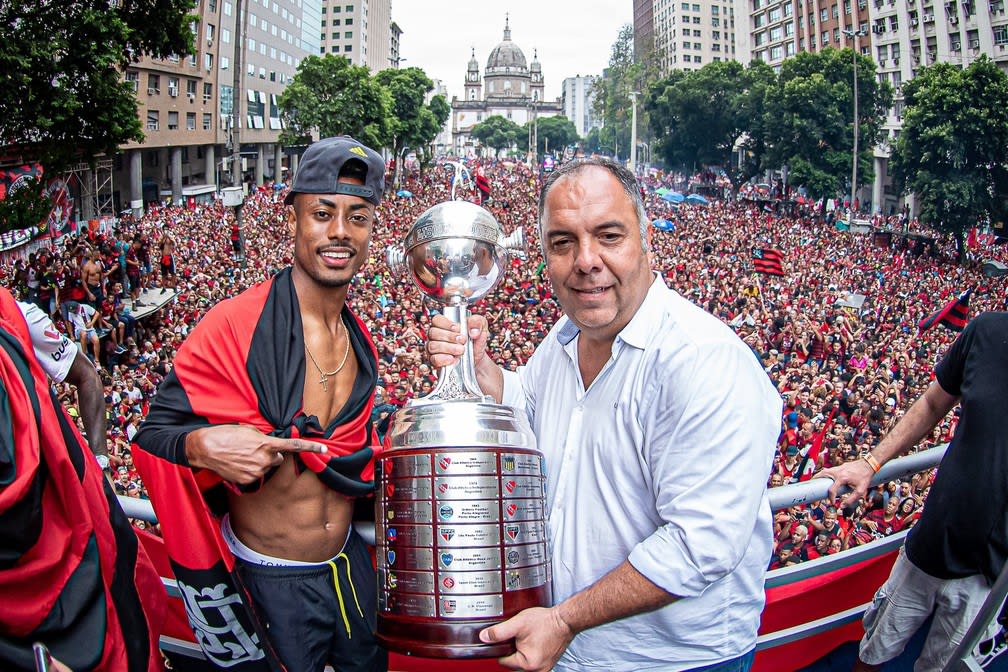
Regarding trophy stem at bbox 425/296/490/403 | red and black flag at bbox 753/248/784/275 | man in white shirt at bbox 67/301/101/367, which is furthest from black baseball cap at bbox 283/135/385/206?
red and black flag at bbox 753/248/784/275

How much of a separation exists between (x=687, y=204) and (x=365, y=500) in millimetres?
45531

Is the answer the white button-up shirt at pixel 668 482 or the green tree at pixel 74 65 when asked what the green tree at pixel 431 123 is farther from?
the white button-up shirt at pixel 668 482

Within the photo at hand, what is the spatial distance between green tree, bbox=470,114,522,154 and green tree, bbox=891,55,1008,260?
94.1 meters

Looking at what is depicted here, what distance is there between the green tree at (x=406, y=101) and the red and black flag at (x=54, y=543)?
53.8m

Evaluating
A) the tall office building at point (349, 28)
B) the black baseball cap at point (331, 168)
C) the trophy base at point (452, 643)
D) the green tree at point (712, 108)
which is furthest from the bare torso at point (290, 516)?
the tall office building at point (349, 28)

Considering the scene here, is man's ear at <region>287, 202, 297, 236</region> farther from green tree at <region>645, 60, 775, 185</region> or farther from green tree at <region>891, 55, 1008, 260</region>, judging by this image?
green tree at <region>645, 60, 775, 185</region>

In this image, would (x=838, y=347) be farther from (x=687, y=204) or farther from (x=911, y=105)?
(x=687, y=204)

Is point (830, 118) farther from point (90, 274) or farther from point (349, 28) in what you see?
point (349, 28)

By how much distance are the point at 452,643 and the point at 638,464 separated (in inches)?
22.8

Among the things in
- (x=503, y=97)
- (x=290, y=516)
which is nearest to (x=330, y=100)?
(x=290, y=516)

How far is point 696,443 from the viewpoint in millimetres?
1583

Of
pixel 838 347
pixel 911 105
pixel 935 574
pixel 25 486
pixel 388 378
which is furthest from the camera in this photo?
pixel 911 105

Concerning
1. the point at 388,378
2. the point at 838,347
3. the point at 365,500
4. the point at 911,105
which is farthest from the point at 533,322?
the point at 911,105

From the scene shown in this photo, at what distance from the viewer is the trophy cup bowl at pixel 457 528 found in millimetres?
1633
